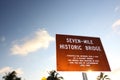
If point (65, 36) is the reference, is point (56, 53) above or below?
below

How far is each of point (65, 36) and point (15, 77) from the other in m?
42.2

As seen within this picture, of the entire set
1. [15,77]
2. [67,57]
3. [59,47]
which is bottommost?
[67,57]

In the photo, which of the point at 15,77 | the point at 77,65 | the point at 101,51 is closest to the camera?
the point at 77,65

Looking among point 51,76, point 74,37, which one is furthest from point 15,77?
point 74,37

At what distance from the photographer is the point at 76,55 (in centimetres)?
912

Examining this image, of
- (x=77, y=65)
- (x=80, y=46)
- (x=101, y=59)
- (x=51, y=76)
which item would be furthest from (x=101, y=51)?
(x=51, y=76)

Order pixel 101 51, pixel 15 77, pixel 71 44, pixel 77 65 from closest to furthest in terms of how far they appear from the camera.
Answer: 1. pixel 77 65
2. pixel 71 44
3. pixel 101 51
4. pixel 15 77

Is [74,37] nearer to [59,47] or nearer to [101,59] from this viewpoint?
[59,47]

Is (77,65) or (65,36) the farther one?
(65,36)

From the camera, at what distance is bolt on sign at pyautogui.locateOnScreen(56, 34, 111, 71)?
8.72 metres

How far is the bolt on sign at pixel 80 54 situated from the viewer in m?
8.72

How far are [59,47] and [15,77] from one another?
42412 millimetres

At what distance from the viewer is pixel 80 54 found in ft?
30.6

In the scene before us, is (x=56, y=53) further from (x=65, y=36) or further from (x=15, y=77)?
(x=15, y=77)
